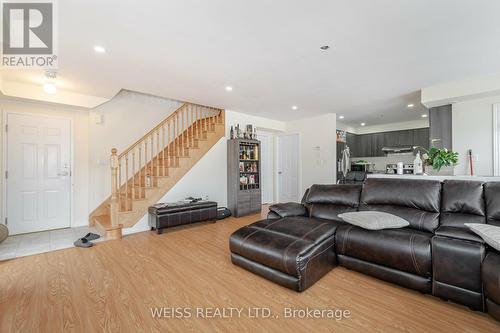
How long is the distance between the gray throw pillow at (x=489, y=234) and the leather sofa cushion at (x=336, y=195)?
3.85ft

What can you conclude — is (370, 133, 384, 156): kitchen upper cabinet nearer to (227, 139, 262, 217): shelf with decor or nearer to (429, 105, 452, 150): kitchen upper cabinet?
(429, 105, 452, 150): kitchen upper cabinet

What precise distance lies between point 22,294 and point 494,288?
3.79m

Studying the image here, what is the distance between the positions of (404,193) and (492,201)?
2.26ft

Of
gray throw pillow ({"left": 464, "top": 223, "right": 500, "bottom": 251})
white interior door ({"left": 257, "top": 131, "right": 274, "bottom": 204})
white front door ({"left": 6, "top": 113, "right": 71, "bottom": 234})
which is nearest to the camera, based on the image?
gray throw pillow ({"left": 464, "top": 223, "right": 500, "bottom": 251})

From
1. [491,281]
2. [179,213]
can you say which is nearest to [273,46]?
[491,281]

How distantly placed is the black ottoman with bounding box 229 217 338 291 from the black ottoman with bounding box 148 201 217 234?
5.92ft

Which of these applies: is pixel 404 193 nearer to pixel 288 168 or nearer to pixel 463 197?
pixel 463 197

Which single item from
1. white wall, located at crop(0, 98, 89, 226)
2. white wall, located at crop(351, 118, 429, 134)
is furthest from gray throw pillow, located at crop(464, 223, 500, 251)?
white wall, located at crop(351, 118, 429, 134)

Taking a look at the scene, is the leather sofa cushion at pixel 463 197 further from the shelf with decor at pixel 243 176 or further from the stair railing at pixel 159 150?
the stair railing at pixel 159 150

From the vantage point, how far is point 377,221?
7.44ft

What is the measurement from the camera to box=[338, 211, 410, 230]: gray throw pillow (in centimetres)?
224

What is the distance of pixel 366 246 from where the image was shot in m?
2.21

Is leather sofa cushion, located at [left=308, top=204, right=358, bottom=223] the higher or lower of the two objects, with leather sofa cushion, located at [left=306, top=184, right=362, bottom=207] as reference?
lower

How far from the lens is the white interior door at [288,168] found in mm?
6629
